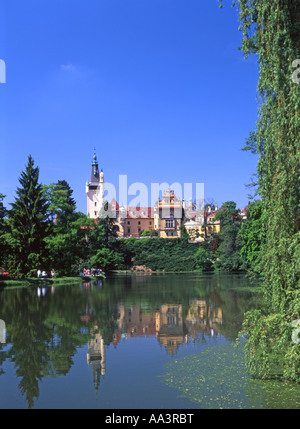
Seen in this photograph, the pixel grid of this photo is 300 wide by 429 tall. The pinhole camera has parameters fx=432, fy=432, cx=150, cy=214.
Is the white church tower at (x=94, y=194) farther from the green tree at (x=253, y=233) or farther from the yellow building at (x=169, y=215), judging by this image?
the green tree at (x=253, y=233)

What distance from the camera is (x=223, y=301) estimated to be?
21.5m

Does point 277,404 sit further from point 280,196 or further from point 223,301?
point 223,301

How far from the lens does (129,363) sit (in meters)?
9.34

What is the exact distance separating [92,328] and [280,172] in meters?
8.71

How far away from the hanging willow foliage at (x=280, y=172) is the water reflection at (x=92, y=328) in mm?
3163

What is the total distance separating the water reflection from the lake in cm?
3

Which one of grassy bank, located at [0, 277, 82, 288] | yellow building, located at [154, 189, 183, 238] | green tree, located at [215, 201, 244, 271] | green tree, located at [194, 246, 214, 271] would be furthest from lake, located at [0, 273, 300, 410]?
yellow building, located at [154, 189, 183, 238]

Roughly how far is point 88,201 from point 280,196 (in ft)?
322

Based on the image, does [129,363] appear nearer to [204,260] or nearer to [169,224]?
[204,260]

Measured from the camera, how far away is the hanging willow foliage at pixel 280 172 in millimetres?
7277

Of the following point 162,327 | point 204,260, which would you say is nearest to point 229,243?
point 204,260

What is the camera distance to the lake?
6.78m

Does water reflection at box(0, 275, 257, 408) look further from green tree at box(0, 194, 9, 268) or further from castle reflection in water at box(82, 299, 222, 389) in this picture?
green tree at box(0, 194, 9, 268)
